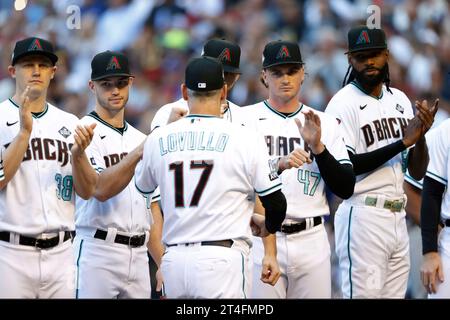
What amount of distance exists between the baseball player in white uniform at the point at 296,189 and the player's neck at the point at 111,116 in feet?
2.73

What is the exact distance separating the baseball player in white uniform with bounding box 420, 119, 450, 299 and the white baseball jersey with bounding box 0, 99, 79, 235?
2178mm

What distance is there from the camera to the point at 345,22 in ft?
36.1

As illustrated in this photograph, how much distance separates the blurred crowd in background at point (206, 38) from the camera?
10.2 metres

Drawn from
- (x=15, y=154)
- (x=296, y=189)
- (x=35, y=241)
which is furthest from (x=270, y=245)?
(x=15, y=154)

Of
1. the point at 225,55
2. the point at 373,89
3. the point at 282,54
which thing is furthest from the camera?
the point at 373,89

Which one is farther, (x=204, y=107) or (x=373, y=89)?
(x=373, y=89)

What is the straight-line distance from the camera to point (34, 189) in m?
5.60

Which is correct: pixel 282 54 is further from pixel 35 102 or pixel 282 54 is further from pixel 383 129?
pixel 35 102

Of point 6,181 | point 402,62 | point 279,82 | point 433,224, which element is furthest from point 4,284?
point 402,62

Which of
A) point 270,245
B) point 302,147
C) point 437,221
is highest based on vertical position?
point 302,147

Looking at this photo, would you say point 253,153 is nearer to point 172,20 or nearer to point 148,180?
point 148,180

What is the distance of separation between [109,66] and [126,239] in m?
1.11

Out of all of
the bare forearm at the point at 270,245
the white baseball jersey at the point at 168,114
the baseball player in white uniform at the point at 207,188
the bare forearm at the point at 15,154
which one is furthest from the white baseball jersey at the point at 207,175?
the white baseball jersey at the point at 168,114

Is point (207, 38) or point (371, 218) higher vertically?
point (207, 38)
